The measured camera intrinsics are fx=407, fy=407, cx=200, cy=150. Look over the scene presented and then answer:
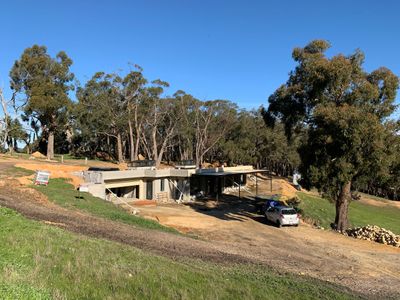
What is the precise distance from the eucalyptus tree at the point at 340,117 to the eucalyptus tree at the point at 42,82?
42990mm

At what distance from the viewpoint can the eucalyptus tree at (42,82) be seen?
61.3 metres

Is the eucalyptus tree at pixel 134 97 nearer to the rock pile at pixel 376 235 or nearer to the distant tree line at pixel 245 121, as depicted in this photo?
the distant tree line at pixel 245 121

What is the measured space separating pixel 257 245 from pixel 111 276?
547 inches

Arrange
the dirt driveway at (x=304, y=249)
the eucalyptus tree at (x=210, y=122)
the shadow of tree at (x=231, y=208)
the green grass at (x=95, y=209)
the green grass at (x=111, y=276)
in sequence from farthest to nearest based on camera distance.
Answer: the eucalyptus tree at (x=210, y=122) → the shadow of tree at (x=231, y=208) → the green grass at (x=95, y=209) → the dirt driveway at (x=304, y=249) → the green grass at (x=111, y=276)

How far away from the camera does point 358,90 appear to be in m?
27.3

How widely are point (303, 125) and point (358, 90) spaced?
6.11 meters

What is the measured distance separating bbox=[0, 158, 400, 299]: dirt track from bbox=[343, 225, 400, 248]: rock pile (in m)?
1.70

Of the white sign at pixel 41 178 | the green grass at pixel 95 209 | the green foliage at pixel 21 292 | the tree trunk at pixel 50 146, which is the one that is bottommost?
the green grass at pixel 95 209

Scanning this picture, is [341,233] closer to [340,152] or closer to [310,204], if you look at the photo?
[340,152]

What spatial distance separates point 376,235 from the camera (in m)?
29.3

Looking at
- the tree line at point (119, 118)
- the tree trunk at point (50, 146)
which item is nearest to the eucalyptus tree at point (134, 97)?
the tree line at point (119, 118)

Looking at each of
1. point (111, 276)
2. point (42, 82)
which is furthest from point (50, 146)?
point (111, 276)

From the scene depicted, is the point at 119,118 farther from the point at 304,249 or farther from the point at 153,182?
the point at 304,249

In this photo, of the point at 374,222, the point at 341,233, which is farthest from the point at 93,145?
the point at 341,233
